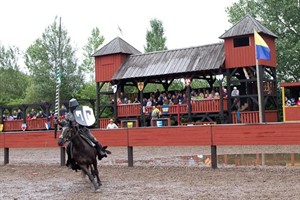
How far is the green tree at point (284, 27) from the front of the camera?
3797cm

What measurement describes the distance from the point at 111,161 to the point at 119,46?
18985 millimetres

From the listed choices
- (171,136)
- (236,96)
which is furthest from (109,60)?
(171,136)

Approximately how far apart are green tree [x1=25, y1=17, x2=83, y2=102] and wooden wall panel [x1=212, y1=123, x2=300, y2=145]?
38421 millimetres

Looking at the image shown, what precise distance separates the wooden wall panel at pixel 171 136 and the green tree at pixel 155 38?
4438 cm

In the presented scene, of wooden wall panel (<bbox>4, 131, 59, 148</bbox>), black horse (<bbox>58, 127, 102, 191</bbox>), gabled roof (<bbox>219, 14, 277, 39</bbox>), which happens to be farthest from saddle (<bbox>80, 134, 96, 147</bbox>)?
gabled roof (<bbox>219, 14, 277, 39</bbox>)

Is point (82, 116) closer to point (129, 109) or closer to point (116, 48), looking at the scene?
point (129, 109)

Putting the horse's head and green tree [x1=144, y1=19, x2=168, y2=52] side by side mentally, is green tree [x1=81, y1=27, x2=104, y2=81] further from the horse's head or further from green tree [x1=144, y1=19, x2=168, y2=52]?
the horse's head

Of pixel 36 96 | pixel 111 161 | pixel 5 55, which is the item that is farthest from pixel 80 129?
pixel 5 55

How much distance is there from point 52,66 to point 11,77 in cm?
2273

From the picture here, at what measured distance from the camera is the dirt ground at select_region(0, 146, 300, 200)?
972 cm

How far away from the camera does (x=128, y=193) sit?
1017 centimetres

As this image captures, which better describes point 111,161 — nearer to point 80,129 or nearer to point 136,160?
point 136,160

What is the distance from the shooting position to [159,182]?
1178 cm

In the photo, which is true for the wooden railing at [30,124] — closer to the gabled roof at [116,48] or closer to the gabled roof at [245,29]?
the gabled roof at [116,48]
